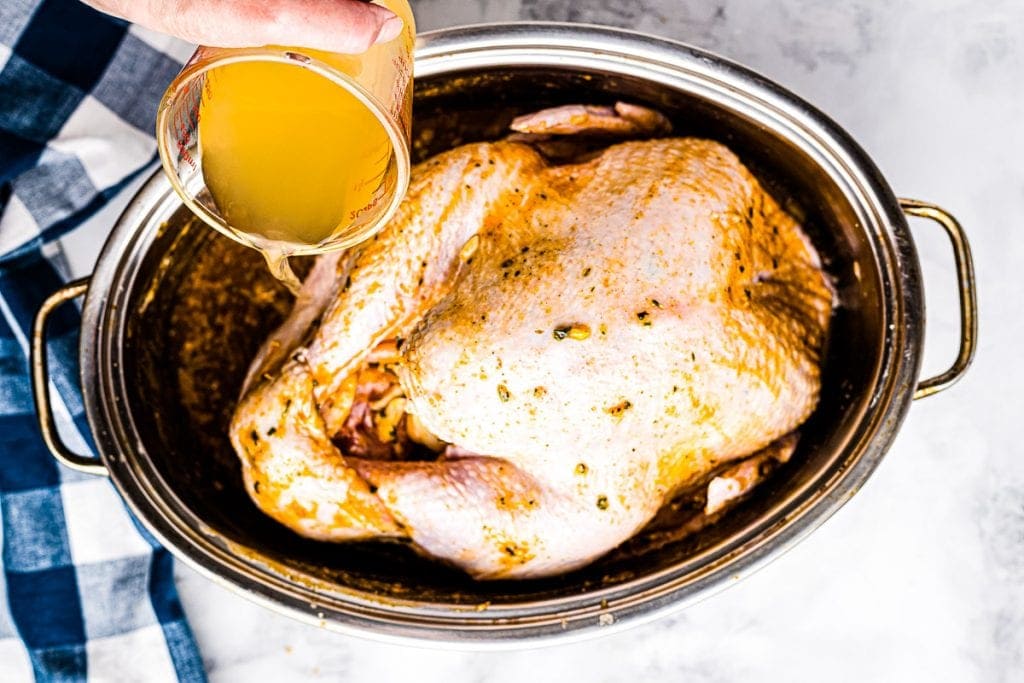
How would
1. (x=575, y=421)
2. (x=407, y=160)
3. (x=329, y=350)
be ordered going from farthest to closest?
(x=329, y=350) → (x=575, y=421) → (x=407, y=160)

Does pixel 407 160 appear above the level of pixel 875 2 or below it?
below

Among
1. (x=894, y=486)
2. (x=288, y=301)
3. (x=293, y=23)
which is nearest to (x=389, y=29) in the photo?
(x=293, y=23)

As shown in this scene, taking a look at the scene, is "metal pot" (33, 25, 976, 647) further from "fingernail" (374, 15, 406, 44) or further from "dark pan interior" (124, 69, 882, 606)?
"fingernail" (374, 15, 406, 44)

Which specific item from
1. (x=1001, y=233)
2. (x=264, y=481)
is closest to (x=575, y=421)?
(x=264, y=481)

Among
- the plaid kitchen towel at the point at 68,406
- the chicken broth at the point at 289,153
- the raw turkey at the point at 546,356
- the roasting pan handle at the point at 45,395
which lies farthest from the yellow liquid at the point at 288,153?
the plaid kitchen towel at the point at 68,406

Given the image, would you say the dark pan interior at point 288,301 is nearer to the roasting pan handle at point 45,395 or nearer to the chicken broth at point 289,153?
the roasting pan handle at point 45,395

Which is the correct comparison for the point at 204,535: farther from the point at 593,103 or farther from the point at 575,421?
the point at 593,103
